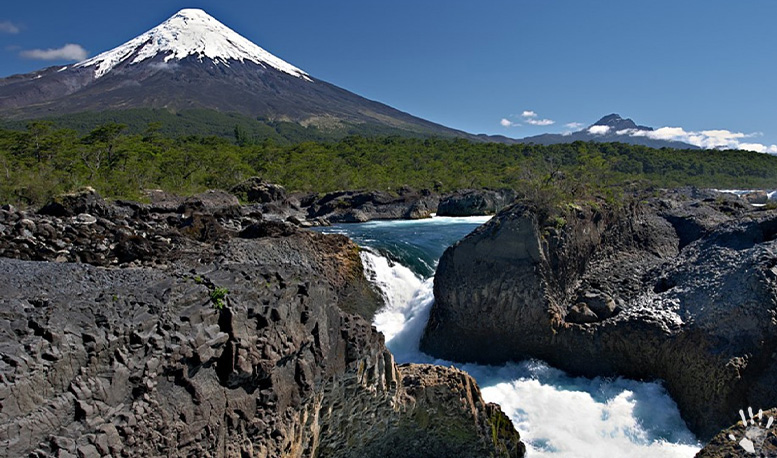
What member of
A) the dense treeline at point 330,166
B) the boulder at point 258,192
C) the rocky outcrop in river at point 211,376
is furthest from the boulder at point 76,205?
the boulder at point 258,192

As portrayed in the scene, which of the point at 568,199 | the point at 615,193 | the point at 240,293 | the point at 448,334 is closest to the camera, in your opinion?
the point at 240,293

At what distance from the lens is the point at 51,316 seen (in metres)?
3.78

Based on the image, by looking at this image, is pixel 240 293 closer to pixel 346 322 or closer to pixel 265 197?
pixel 346 322

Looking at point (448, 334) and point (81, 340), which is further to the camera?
point (448, 334)

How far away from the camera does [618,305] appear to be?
31.6 ft

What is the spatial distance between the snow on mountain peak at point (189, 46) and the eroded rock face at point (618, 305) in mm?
135473

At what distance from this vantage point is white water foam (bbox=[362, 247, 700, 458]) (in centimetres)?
714

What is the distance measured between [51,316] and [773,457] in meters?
5.49

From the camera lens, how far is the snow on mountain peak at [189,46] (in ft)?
415

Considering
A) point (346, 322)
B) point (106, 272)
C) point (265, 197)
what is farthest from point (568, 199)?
point (265, 197)

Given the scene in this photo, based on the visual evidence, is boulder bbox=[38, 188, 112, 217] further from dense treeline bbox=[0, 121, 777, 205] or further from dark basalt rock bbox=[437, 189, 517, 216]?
dark basalt rock bbox=[437, 189, 517, 216]

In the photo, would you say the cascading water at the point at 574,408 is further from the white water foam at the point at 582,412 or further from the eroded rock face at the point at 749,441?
the eroded rock face at the point at 749,441

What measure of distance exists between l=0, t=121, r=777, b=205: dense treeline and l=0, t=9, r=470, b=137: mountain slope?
5623 centimetres

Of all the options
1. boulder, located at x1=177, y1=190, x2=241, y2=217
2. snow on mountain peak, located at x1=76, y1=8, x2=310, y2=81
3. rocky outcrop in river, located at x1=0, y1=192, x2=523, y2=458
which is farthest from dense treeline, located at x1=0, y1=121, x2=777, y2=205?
snow on mountain peak, located at x1=76, y1=8, x2=310, y2=81
